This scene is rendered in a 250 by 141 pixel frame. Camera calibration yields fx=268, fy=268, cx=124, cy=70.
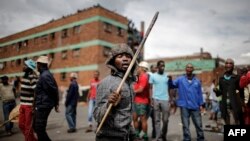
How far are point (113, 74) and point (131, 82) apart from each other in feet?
0.75

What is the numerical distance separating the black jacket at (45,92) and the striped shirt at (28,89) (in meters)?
0.75

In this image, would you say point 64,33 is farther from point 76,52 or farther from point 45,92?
point 45,92

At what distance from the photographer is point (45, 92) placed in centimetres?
526

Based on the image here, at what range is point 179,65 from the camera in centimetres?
3916

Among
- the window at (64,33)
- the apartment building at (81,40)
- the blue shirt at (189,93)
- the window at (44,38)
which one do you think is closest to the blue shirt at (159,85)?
the blue shirt at (189,93)

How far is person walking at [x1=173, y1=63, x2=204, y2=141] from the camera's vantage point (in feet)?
21.5

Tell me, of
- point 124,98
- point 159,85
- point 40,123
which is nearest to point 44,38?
point 159,85

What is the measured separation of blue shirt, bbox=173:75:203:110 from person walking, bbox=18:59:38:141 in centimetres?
355

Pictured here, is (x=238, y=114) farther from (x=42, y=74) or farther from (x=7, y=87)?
(x=7, y=87)

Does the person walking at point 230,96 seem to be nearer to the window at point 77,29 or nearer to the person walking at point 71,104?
the person walking at point 71,104

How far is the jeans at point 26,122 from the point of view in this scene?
542 centimetres

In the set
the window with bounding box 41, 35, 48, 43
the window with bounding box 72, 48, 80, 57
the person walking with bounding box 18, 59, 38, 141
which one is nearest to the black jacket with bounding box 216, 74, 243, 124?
the person walking with bounding box 18, 59, 38, 141

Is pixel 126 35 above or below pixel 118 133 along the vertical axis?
above

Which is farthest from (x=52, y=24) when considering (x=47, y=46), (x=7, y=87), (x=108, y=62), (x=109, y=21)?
(x=108, y=62)
